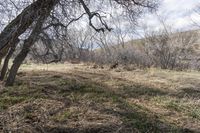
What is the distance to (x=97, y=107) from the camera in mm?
6402

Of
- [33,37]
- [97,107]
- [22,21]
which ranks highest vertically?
[22,21]

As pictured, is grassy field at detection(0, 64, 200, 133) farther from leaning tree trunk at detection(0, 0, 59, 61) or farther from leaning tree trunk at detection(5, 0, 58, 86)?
leaning tree trunk at detection(0, 0, 59, 61)

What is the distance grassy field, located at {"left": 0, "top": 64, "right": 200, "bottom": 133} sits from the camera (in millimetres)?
5234

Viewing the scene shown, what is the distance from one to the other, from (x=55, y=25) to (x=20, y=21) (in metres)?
1.58

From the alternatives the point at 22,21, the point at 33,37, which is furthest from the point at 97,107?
the point at 22,21

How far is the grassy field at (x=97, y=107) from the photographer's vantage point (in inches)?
206

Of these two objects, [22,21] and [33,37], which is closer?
[22,21]

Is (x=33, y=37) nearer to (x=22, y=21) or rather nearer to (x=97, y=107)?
(x=22, y=21)

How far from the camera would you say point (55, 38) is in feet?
26.4

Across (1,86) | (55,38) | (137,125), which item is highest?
(55,38)

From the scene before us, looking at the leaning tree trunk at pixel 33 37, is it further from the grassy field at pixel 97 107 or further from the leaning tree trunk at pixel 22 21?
the grassy field at pixel 97 107

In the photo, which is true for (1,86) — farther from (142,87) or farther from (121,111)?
(142,87)

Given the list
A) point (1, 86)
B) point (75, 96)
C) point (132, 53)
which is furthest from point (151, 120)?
point (132, 53)

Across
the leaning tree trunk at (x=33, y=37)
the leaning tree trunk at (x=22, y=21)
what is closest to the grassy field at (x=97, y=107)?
the leaning tree trunk at (x=33, y=37)
